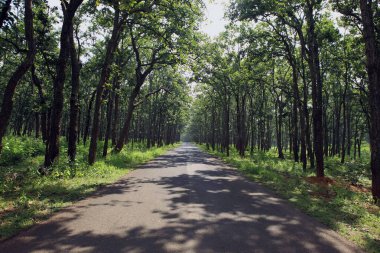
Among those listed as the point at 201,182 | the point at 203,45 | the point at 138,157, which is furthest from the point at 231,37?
the point at 201,182

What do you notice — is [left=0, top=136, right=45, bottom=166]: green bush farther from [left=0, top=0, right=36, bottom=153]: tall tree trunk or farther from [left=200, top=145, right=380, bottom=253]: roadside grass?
[left=200, top=145, right=380, bottom=253]: roadside grass

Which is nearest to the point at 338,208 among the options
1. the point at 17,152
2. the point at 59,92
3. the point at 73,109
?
the point at 59,92

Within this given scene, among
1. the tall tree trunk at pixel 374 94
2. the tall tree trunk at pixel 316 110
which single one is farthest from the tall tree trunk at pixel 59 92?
the tall tree trunk at pixel 316 110

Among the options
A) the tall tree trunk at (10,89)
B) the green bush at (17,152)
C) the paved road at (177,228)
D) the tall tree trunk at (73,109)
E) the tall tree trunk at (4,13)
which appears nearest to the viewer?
the paved road at (177,228)

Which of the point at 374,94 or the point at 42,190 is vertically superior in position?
the point at 374,94

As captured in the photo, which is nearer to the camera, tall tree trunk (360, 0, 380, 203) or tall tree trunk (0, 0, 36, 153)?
tall tree trunk (0, 0, 36, 153)

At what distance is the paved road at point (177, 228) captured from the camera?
5176 millimetres

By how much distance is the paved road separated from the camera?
5.18 metres

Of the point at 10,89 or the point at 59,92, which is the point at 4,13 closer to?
the point at 59,92

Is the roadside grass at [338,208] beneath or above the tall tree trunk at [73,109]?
beneath

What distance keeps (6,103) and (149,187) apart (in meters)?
5.76

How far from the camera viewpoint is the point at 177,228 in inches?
246

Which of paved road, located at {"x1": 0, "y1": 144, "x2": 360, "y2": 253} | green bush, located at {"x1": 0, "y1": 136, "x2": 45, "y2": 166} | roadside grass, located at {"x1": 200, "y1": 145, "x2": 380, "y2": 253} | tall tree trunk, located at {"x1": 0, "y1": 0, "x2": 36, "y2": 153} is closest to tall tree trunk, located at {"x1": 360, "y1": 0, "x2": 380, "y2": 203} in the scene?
roadside grass, located at {"x1": 200, "y1": 145, "x2": 380, "y2": 253}

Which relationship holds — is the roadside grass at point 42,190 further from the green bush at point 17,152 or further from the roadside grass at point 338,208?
the roadside grass at point 338,208
